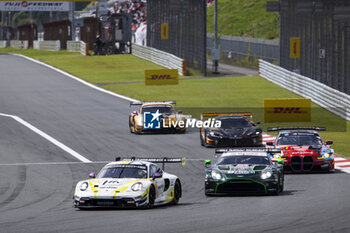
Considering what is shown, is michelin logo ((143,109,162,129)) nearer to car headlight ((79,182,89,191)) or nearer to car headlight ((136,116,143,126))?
car headlight ((136,116,143,126))

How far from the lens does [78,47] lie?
90500mm

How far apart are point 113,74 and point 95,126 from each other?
28.5m

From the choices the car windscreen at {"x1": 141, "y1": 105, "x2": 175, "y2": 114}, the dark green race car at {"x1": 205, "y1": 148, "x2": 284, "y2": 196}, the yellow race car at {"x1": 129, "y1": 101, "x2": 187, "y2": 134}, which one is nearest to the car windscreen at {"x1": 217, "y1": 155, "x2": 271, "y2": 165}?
the dark green race car at {"x1": 205, "y1": 148, "x2": 284, "y2": 196}

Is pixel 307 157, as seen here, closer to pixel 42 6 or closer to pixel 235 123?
pixel 235 123

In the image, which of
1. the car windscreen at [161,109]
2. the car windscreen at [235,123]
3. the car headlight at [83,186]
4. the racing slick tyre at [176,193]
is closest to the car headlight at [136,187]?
the car headlight at [83,186]

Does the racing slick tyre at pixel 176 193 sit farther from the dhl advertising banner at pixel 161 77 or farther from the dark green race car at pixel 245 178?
the dhl advertising banner at pixel 161 77

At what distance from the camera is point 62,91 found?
53500mm

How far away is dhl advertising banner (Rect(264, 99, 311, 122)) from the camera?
37.5 metres

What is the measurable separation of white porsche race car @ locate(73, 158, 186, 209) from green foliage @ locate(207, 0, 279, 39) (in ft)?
241

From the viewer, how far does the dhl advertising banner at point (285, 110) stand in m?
37.5

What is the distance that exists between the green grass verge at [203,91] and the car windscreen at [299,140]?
154 inches

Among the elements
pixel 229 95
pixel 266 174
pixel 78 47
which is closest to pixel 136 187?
pixel 266 174

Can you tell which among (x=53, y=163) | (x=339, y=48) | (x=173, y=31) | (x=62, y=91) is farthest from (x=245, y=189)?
(x=173, y=31)

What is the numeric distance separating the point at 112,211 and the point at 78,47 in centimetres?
7486
